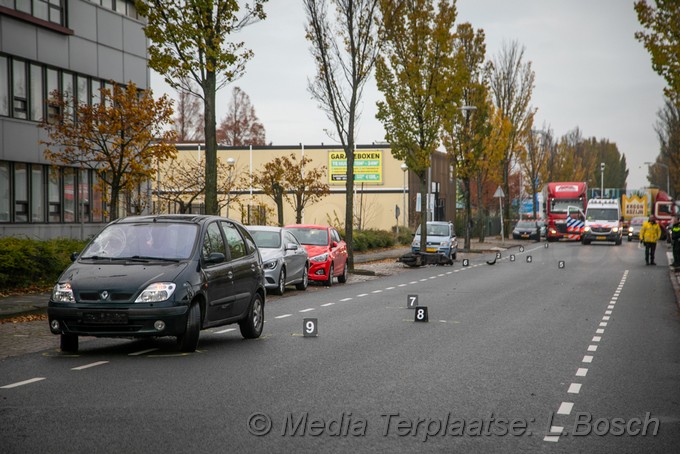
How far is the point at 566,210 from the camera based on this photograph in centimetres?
6450

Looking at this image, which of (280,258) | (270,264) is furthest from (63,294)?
(280,258)

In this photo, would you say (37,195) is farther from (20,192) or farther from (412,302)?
(412,302)

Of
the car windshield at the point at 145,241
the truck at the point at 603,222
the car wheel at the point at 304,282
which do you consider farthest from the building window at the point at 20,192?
the truck at the point at 603,222

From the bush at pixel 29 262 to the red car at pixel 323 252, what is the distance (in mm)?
6536

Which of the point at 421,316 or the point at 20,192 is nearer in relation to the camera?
the point at 421,316

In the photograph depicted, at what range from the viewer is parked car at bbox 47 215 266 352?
35.7ft

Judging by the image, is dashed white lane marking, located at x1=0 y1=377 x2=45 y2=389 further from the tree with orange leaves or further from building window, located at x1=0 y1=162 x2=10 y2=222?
building window, located at x1=0 y1=162 x2=10 y2=222

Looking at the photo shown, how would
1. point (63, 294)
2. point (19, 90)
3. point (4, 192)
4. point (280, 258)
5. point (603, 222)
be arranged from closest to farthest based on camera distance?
point (63, 294) → point (280, 258) → point (4, 192) → point (19, 90) → point (603, 222)

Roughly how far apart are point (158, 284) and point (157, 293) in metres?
0.12

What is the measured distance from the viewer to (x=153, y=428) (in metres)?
7.11

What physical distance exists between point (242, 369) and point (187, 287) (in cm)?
149

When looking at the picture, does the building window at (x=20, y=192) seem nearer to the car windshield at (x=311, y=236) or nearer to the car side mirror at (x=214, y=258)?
the car windshield at (x=311, y=236)

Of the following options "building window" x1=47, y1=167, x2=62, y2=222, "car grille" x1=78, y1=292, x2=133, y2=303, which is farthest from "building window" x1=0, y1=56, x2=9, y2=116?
"car grille" x1=78, y1=292, x2=133, y2=303

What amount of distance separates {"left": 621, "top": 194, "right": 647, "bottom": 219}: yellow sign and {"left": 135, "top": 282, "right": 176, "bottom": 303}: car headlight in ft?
225
